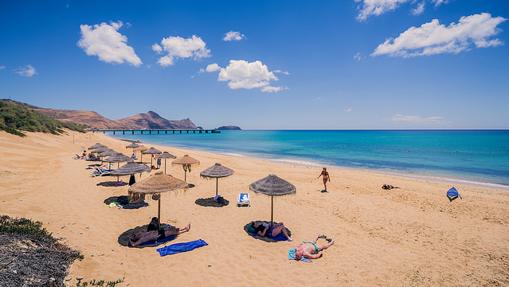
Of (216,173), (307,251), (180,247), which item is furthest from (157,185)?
(307,251)

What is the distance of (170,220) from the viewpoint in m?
10.6

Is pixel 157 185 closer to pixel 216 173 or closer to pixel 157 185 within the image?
pixel 157 185

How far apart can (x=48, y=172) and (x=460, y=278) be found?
22659 millimetres

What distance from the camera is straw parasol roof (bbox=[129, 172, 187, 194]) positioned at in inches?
336

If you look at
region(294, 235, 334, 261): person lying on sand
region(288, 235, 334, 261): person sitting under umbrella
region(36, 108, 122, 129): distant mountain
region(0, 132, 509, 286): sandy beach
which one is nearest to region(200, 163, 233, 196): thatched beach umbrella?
region(0, 132, 509, 286): sandy beach

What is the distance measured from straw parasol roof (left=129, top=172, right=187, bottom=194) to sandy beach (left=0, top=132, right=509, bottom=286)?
1796mm

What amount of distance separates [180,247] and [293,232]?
13.8 ft

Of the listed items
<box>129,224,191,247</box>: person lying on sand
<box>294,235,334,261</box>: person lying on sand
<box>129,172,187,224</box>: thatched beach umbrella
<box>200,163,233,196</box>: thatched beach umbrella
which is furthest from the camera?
<box>200,163,233,196</box>: thatched beach umbrella

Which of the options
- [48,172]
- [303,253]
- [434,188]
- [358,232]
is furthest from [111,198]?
[434,188]

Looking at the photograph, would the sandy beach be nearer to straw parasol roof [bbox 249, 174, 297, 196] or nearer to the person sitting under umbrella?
the person sitting under umbrella

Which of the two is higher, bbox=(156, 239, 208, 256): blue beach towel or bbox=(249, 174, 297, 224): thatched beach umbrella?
bbox=(249, 174, 297, 224): thatched beach umbrella

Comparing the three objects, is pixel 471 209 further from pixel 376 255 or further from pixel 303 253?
pixel 303 253

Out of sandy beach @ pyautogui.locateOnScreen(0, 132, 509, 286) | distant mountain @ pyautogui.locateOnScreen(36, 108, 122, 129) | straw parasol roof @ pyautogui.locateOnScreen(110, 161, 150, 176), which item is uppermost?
distant mountain @ pyautogui.locateOnScreen(36, 108, 122, 129)

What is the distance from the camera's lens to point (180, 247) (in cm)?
817
